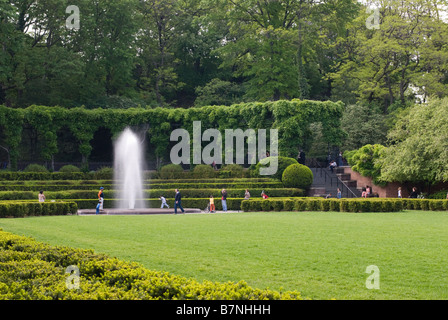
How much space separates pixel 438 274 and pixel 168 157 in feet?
128

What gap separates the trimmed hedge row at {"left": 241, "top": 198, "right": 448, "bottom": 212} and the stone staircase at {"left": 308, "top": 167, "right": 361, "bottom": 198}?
8.29 meters

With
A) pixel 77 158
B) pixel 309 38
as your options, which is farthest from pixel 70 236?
pixel 309 38

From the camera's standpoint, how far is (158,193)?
3000 cm

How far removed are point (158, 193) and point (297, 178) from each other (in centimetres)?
949

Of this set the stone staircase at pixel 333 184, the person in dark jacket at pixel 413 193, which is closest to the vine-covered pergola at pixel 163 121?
the stone staircase at pixel 333 184

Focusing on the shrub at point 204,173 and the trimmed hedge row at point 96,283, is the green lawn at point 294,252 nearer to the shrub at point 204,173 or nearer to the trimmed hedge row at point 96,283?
the trimmed hedge row at point 96,283

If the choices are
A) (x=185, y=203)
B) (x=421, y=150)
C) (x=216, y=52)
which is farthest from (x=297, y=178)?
(x=216, y=52)

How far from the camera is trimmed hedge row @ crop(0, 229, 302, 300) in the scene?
205 inches

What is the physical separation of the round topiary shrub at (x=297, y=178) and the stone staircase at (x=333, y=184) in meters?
0.77

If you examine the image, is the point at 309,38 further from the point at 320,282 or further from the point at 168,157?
the point at 320,282

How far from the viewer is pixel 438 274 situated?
7.88 metres

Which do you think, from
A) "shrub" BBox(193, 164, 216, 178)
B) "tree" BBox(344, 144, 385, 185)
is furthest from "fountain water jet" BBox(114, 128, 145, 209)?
"tree" BBox(344, 144, 385, 185)
